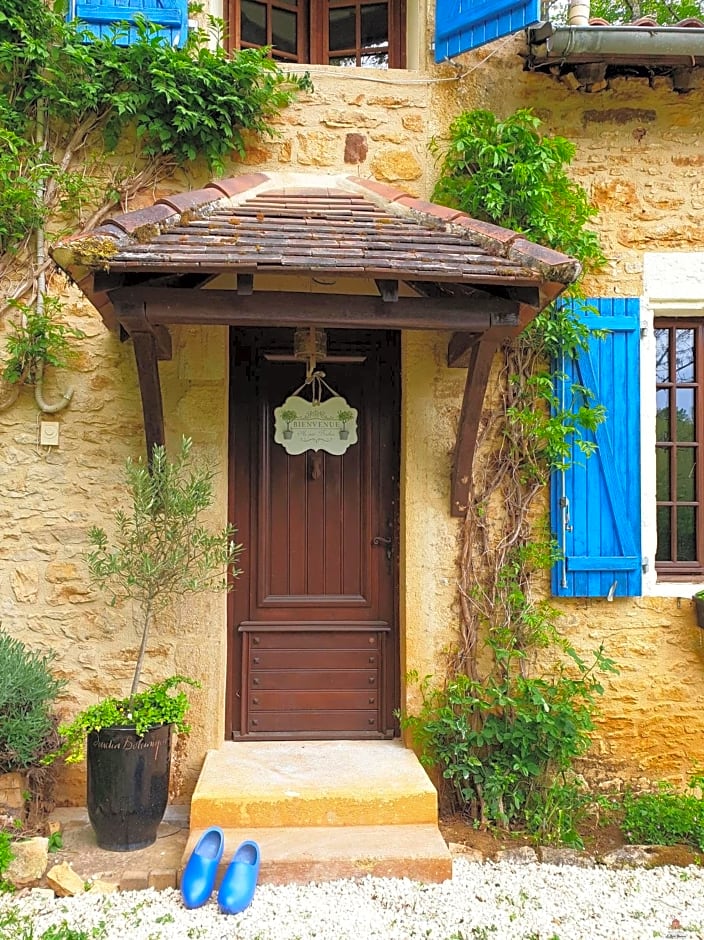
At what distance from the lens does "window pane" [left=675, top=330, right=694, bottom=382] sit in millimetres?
4465

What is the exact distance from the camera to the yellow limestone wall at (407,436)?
405cm

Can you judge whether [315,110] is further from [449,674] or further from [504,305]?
[449,674]

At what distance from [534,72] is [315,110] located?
1.32 meters

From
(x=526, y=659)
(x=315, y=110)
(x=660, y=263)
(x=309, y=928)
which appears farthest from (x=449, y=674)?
(x=315, y=110)

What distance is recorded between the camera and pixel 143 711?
3537mm

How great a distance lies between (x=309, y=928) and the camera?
9.48 feet

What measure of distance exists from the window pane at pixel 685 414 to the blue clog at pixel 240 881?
10.8 ft

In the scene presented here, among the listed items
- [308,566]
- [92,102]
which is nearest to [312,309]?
[308,566]

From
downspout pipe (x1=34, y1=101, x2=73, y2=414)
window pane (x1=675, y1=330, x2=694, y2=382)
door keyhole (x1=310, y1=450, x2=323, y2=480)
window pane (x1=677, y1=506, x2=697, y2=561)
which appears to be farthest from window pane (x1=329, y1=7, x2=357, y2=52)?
window pane (x1=677, y1=506, x2=697, y2=561)

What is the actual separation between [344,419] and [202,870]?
95.8 inches

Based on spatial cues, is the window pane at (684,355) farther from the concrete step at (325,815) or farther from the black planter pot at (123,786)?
the black planter pot at (123,786)

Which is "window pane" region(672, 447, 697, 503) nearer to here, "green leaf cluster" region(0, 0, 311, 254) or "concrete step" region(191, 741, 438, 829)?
"concrete step" region(191, 741, 438, 829)

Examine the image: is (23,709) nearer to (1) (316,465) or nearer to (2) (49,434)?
(2) (49,434)

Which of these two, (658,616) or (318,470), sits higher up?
(318,470)
